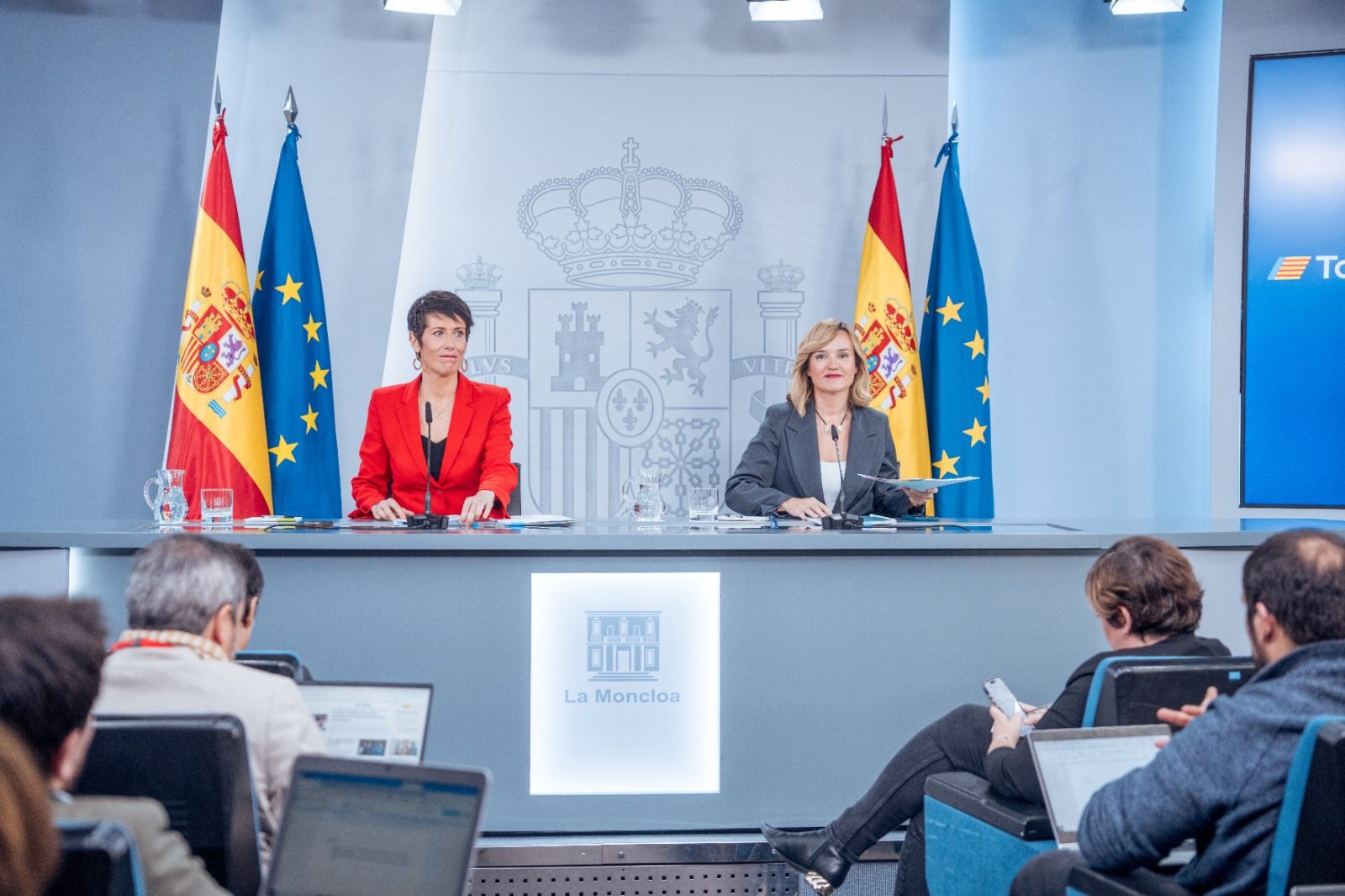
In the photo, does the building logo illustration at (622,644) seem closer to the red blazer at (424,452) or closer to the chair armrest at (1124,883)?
the red blazer at (424,452)

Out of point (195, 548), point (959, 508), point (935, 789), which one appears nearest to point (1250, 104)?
point (959, 508)

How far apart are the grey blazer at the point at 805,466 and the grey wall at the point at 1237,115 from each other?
77.6 inches

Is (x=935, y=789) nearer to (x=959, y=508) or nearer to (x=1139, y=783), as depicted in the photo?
(x=1139, y=783)

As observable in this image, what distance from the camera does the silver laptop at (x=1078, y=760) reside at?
184 cm

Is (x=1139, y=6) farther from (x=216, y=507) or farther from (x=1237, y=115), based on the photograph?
(x=216, y=507)

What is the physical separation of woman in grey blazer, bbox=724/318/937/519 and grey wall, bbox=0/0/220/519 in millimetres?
2862

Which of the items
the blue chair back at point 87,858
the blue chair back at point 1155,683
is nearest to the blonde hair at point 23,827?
the blue chair back at point 87,858

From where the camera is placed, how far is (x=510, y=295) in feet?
17.9

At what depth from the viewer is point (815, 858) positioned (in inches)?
113

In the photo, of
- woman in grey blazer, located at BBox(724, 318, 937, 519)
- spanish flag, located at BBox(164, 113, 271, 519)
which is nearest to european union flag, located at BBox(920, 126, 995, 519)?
woman in grey blazer, located at BBox(724, 318, 937, 519)

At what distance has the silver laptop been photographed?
6.03 ft

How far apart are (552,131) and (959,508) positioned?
2.58 m

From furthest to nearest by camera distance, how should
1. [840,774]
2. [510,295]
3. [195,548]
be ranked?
[510,295], [840,774], [195,548]

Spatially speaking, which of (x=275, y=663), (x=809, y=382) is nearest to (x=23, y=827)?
(x=275, y=663)
